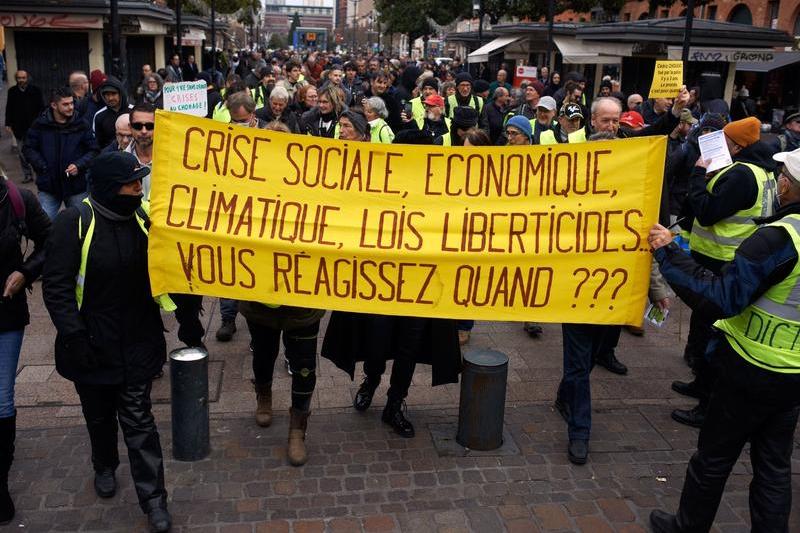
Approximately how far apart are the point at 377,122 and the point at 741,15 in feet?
116

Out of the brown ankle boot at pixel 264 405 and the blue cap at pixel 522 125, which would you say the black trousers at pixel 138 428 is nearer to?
the brown ankle boot at pixel 264 405

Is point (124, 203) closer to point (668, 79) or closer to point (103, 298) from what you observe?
point (103, 298)

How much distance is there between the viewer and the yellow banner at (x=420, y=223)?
4.46 meters

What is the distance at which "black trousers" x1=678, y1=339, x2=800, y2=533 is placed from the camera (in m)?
3.70

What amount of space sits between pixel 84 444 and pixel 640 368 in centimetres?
436

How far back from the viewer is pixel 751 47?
70.9 ft

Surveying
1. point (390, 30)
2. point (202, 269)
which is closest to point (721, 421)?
point (202, 269)

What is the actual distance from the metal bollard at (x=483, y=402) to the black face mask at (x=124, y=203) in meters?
2.31

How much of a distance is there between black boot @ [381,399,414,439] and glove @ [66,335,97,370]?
6.90ft

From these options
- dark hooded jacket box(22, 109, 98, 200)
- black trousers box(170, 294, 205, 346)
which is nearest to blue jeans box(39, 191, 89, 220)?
dark hooded jacket box(22, 109, 98, 200)

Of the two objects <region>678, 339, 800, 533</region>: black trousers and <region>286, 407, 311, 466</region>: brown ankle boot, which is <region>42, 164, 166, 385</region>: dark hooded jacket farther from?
<region>678, 339, 800, 533</region>: black trousers

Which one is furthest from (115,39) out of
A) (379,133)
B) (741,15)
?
(741,15)

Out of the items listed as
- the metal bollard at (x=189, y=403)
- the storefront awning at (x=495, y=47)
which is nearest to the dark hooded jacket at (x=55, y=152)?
the metal bollard at (x=189, y=403)

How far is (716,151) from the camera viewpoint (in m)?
4.79
